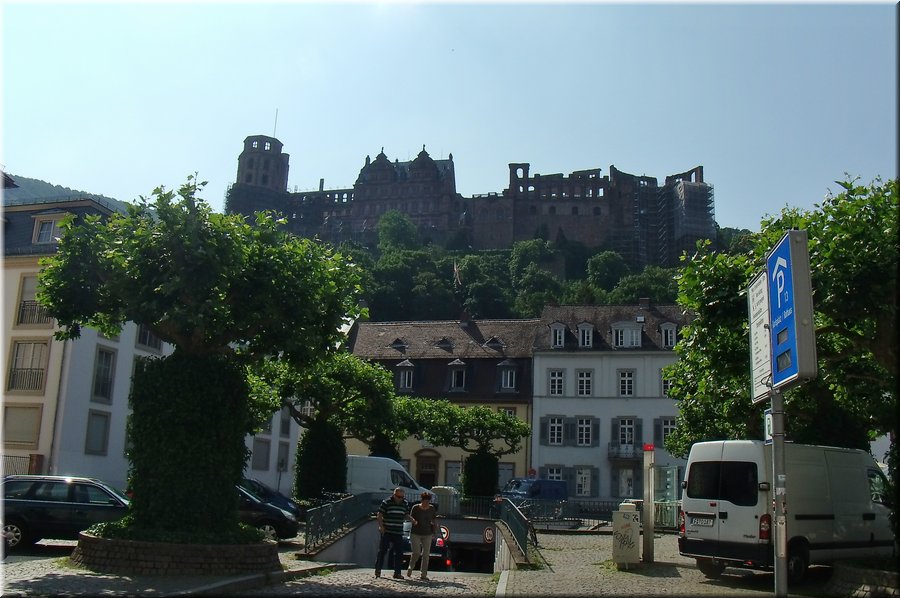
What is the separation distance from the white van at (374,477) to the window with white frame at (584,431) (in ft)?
65.7

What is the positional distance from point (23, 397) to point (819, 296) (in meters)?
31.0

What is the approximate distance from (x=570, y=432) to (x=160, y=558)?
40377 mm

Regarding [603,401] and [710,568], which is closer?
[710,568]

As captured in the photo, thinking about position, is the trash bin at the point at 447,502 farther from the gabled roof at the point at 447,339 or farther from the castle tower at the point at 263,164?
the castle tower at the point at 263,164

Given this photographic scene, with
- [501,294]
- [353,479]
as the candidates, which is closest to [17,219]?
[353,479]

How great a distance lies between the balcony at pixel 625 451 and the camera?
5064cm

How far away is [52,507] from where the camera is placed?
18.3 m

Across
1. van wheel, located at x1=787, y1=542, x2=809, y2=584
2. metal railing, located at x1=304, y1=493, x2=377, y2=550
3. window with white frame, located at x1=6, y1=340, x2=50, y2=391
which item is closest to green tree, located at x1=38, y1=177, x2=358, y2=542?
metal railing, located at x1=304, y1=493, x2=377, y2=550

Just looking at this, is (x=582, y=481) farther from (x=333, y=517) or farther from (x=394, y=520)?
(x=394, y=520)

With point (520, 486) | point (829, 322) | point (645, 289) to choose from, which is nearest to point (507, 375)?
point (520, 486)

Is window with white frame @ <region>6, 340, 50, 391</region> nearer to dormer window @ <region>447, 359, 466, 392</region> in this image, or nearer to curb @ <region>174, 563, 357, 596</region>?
curb @ <region>174, 563, 357, 596</region>

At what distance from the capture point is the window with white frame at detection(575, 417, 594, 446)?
170 feet

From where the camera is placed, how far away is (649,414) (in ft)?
169

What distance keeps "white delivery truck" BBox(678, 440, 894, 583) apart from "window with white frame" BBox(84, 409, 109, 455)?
26.7 meters
